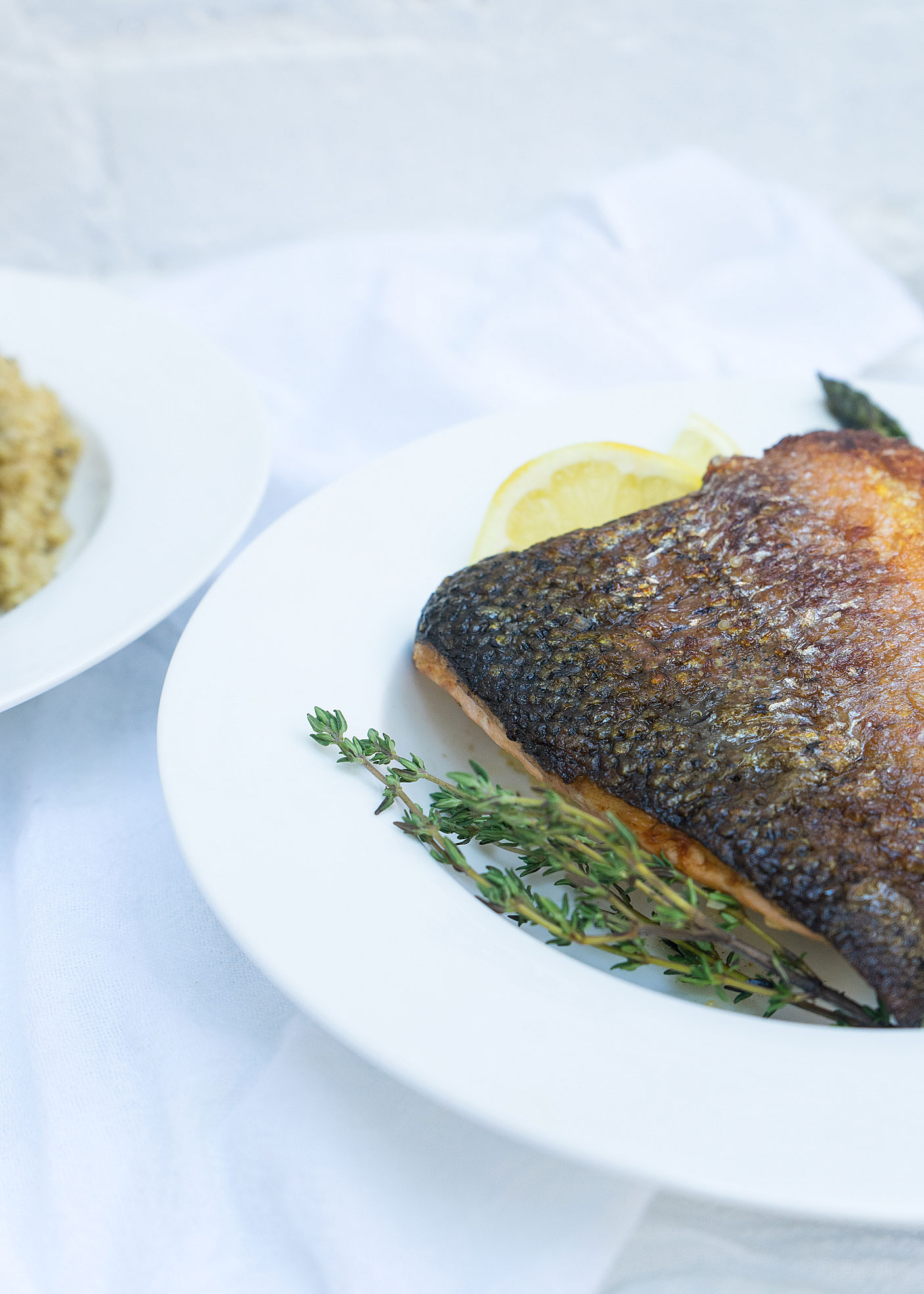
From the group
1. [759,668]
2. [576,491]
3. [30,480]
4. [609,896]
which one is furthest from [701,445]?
[30,480]

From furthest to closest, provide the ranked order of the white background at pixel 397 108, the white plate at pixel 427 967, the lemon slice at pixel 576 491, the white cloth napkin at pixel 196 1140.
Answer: the white background at pixel 397 108 → the lemon slice at pixel 576 491 → the white cloth napkin at pixel 196 1140 → the white plate at pixel 427 967

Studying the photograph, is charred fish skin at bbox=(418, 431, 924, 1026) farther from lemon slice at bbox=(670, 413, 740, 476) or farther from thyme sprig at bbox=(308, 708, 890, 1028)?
lemon slice at bbox=(670, 413, 740, 476)

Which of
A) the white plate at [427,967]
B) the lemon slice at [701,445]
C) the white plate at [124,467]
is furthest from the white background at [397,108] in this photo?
the white plate at [427,967]

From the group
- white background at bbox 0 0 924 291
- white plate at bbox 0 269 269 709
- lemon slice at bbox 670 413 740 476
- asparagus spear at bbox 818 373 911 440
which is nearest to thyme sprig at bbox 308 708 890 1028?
white plate at bbox 0 269 269 709

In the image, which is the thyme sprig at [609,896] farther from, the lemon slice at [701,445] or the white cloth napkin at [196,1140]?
the lemon slice at [701,445]

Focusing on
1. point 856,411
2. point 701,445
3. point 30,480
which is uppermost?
point 856,411

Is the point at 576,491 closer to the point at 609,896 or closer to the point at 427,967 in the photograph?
the point at 609,896
